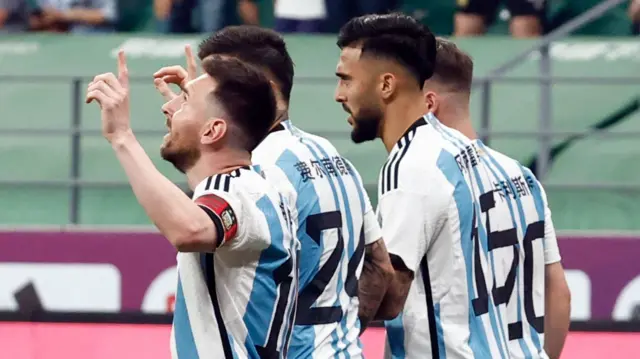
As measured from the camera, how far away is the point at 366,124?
414cm

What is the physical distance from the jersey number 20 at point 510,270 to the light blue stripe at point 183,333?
990mm

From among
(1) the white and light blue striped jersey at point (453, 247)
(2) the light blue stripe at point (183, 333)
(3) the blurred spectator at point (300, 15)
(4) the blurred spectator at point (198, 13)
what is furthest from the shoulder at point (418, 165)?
(4) the blurred spectator at point (198, 13)

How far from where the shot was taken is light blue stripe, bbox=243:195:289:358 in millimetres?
3287

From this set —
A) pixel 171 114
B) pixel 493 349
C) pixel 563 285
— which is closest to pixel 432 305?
pixel 493 349

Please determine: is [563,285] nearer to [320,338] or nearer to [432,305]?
[432,305]

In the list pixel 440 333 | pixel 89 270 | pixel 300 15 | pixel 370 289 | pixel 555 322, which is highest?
pixel 300 15

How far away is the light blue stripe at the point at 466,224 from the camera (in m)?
3.88

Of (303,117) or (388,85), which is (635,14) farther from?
(388,85)

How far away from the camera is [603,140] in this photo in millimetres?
9250

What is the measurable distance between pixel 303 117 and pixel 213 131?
6466 mm

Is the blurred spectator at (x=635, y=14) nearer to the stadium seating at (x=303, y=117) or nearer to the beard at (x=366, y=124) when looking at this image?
the stadium seating at (x=303, y=117)

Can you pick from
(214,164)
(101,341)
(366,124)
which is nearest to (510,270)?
(366,124)

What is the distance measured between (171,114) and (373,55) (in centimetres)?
92

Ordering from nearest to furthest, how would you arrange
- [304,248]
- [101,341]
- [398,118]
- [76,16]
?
[304,248], [398,118], [101,341], [76,16]
